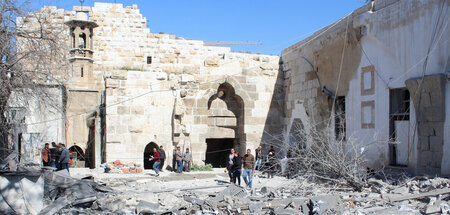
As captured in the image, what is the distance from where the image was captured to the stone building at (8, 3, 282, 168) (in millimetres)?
13445

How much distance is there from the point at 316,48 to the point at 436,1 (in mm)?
4795

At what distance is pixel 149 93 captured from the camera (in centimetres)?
1365

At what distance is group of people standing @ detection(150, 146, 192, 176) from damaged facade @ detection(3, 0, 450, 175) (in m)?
0.43

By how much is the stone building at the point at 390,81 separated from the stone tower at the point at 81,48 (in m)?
8.84

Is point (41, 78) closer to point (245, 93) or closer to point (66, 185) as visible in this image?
point (66, 185)

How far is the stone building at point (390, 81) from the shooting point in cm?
834

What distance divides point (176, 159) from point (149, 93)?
7.88ft

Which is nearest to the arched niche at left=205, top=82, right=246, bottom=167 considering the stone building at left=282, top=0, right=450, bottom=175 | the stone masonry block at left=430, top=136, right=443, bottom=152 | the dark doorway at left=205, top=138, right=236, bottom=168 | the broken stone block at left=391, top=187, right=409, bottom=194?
the dark doorway at left=205, top=138, right=236, bottom=168

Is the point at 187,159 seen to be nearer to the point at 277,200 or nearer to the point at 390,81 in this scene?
the point at 277,200

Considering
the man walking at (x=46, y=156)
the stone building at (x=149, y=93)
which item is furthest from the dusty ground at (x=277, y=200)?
the stone building at (x=149, y=93)

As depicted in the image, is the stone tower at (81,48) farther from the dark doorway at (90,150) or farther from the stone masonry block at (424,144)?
the stone masonry block at (424,144)

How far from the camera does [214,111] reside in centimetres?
1483

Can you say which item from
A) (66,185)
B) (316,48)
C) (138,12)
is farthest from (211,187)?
(138,12)

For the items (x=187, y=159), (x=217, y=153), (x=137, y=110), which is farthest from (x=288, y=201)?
(x=217, y=153)
